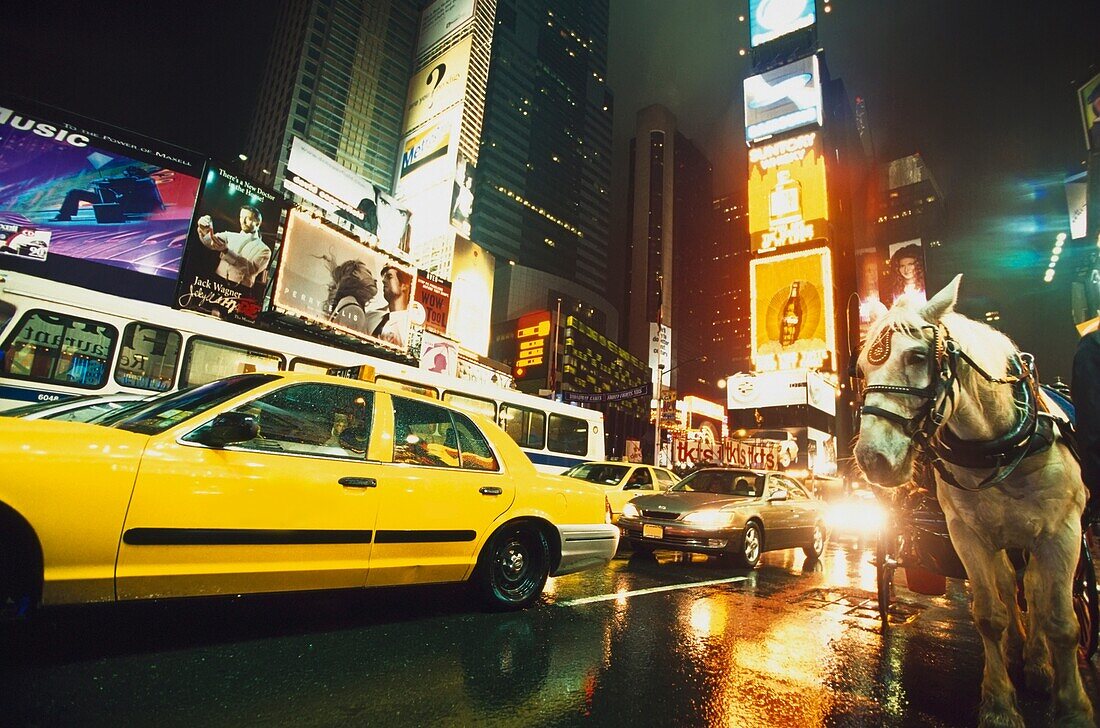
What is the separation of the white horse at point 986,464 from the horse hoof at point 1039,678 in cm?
28

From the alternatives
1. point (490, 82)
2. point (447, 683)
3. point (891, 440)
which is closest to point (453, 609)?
point (447, 683)

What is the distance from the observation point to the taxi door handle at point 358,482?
11.1 ft

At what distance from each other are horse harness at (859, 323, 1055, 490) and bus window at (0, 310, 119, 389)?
963cm

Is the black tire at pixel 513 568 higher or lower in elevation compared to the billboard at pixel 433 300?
lower

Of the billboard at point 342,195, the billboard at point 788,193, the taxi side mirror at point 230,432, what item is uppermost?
the billboard at point 788,193

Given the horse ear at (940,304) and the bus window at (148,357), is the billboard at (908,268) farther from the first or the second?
the bus window at (148,357)

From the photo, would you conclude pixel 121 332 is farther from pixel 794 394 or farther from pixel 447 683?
pixel 794 394

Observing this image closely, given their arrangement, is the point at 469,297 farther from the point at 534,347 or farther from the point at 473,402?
the point at 473,402

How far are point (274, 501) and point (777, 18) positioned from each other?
206ft

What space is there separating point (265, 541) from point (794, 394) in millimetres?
44618

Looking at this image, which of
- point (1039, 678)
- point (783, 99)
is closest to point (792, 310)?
point (783, 99)

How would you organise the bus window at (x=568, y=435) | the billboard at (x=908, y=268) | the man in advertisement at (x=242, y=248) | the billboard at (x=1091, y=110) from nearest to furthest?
1. the bus window at (x=568, y=435)
2. the man in advertisement at (x=242, y=248)
3. the billboard at (x=1091, y=110)
4. the billboard at (x=908, y=268)

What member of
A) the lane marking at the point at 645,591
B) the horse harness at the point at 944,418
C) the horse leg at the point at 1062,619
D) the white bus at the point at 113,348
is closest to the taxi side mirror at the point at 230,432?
the lane marking at the point at 645,591

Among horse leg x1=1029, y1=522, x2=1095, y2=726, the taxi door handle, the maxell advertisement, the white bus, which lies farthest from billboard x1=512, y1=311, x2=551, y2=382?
horse leg x1=1029, y1=522, x2=1095, y2=726
